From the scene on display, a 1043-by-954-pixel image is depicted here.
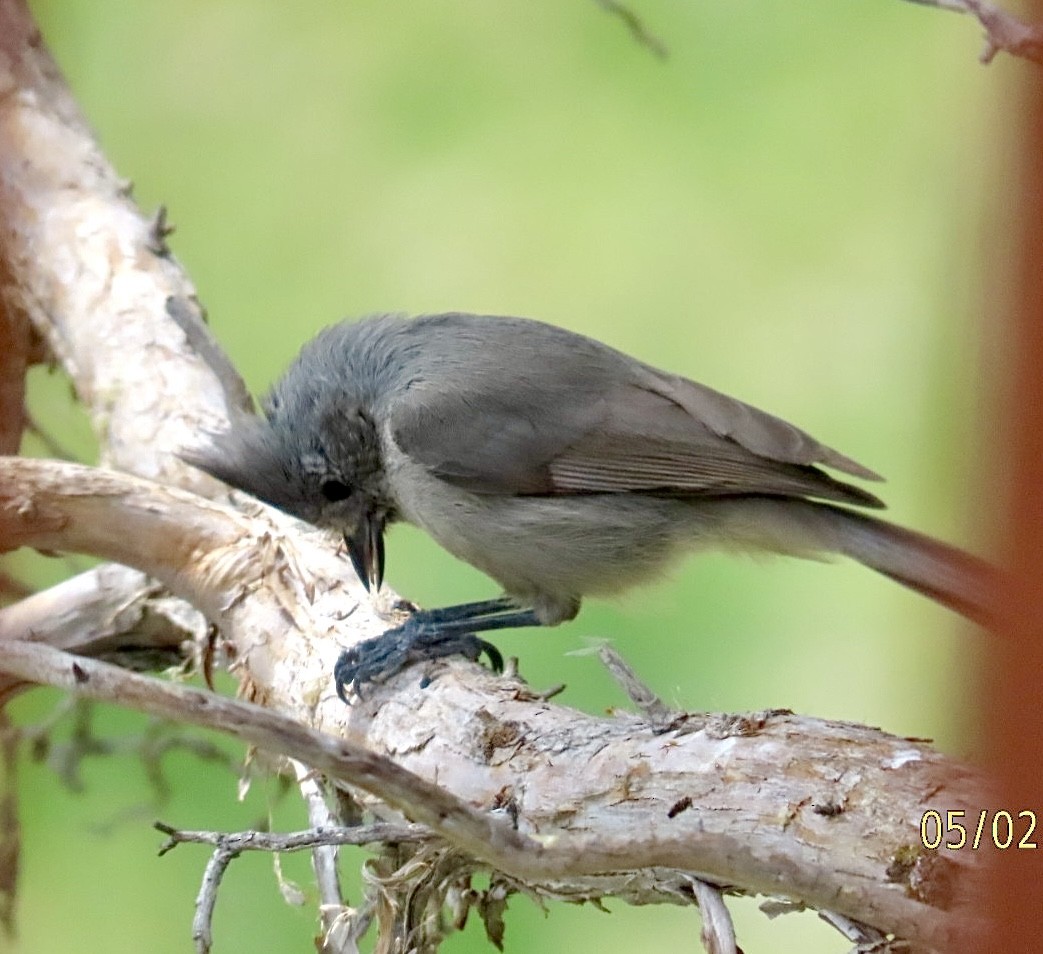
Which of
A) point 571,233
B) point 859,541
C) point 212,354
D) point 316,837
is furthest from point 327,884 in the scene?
point 571,233

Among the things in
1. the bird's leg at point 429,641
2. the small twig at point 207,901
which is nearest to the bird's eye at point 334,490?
the bird's leg at point 429,641

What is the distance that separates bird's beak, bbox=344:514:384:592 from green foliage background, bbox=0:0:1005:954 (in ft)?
3.93

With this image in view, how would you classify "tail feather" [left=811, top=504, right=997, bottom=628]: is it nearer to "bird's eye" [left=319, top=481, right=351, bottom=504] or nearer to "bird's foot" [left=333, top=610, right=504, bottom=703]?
"bird's foot" [left=333, top=610, right=504, bottom=703]

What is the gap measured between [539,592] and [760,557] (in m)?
0.47

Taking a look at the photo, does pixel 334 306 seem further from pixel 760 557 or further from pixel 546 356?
pixel 760 557

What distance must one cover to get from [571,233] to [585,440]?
1.99m

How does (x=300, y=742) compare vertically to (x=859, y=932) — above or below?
above

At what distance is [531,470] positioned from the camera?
242 cm

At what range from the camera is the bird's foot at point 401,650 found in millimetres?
2123

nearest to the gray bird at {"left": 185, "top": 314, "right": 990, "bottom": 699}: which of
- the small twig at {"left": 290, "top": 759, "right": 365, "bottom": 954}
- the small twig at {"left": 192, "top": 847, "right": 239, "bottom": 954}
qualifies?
the small twig at {"left": 290, "top": 759, "right": 365, "bottom": 954}

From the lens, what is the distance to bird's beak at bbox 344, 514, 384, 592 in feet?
8.03

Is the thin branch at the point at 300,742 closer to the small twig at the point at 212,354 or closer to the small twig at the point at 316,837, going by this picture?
the small twig at the point at 316,837

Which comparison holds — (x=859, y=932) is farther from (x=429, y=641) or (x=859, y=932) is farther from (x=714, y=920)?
(x=429, y=641)

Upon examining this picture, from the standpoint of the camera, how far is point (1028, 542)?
466mm
